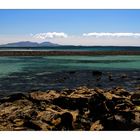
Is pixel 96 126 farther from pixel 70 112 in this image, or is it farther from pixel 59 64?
pixel 59 64

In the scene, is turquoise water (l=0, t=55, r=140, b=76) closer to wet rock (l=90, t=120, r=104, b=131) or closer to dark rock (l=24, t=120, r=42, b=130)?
dark rock (l=24, t=120, r=42, b=130)

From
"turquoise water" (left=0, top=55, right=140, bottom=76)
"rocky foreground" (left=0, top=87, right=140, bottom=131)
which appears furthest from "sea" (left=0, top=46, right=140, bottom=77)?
"rocky foreground" (left=0, top=87, right=140, bottom=131)

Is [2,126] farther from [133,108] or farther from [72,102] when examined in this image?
[133,108]

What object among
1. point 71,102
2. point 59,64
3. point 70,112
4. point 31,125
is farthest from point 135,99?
point 59,64

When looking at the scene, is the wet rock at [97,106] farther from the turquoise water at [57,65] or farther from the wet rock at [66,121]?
the turquoise water at [57,65]

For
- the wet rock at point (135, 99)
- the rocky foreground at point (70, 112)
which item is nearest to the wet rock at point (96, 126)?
the rocky foreground at point (70, 112)

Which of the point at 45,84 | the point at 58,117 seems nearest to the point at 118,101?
the point at 58,117

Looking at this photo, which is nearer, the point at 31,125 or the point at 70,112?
the point at 31,125

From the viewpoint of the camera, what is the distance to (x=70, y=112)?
11945 millimetres

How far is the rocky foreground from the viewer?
10.7 m
